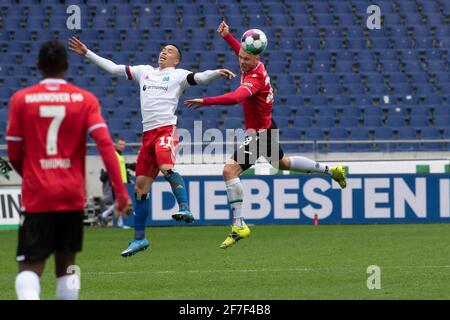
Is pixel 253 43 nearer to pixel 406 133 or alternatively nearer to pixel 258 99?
pixel 258 99

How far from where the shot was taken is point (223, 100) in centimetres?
1204

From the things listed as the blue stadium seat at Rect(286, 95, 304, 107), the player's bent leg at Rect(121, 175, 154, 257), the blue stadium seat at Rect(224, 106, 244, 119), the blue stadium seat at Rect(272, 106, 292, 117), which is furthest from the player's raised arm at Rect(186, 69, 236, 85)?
the blue stadium seat at Rect(286, 95, 304, 107)

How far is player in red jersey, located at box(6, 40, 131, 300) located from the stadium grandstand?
19.1 meters

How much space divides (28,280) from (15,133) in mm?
1092

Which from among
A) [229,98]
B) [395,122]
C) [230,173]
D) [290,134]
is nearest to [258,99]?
[230,173]

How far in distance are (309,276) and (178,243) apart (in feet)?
22.7

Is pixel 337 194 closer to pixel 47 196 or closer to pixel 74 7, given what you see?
pixel 74 7

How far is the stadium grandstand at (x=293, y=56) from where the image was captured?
2797 centimetres

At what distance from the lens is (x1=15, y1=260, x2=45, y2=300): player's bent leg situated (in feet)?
25.1

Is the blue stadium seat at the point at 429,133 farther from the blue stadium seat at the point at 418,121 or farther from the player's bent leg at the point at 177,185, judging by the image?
the player's bent leg at the point at 177,185

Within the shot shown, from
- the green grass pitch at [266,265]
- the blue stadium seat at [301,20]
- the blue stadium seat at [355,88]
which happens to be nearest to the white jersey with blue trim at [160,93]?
the green grass pitch at [266,265]

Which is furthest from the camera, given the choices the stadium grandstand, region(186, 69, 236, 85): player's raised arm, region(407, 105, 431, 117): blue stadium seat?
region(407, 105, 431, 117): blue stadium seat

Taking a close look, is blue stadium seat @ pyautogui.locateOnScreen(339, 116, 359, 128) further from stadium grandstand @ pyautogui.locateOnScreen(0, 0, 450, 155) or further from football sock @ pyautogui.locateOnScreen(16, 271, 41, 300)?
football sock @ pyautogui.locateOnScreen(16, 271, 41, 300)

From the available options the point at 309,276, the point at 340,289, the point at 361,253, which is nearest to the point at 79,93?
the point at 340,289
